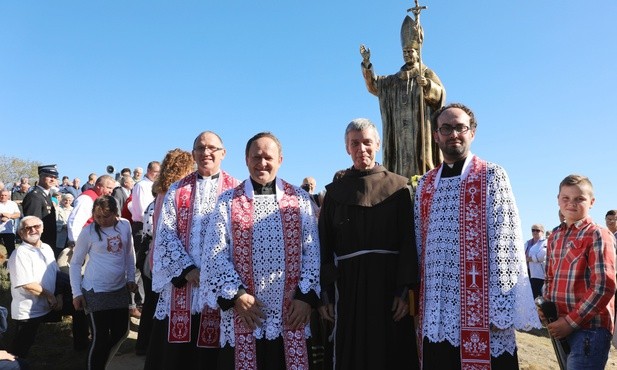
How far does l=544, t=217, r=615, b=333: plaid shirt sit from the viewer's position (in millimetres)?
3711

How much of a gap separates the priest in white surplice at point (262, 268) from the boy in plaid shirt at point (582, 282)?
1.93m

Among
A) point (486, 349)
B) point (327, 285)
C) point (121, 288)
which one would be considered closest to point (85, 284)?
point (121, 288)

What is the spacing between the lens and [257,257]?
358 centimetres

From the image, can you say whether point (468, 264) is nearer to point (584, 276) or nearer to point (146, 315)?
point (584, 276)

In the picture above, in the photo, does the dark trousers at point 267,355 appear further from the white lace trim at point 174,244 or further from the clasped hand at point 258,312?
the white lace trim at point 174,244

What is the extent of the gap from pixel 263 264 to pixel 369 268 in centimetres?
73

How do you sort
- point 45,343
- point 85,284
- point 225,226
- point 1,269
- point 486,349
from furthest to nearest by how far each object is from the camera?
1. point 1,269
2. point 45,343
3. point 85,284
4. point 225,226
5. point 486,349

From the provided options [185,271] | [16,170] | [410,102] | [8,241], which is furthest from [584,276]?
[16,170]

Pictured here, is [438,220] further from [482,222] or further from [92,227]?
[92,227]

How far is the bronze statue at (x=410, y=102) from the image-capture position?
6.77 metres

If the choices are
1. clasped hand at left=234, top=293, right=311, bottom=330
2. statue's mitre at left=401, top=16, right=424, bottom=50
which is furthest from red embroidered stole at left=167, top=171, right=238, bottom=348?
statue's mitre at left=401, top=16, right=424, bottom=50

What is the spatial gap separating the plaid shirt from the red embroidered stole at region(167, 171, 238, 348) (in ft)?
8.61

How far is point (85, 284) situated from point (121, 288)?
334 mm

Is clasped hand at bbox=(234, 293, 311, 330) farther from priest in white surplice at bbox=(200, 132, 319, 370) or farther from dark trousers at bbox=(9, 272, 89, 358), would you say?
dark trousers at bbox=(9, 272, 89, 358)
